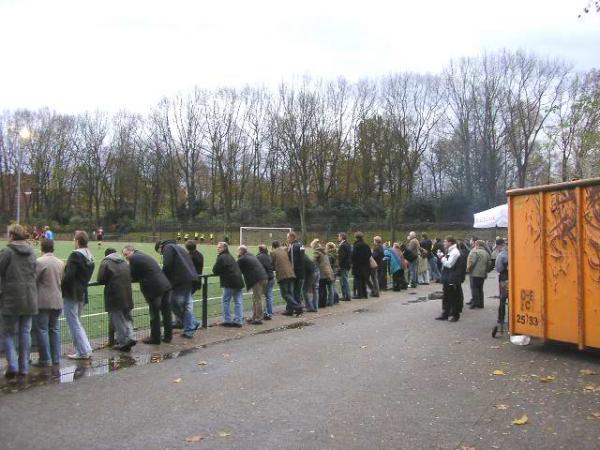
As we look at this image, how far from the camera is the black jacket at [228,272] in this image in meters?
12.2

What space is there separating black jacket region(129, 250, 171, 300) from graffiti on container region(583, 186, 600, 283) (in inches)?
260

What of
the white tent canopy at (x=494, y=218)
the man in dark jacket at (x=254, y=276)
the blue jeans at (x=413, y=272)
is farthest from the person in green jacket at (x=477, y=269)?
the white tent canopy at (x=494, y=218)

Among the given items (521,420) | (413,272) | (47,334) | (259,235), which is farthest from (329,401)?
(259,235)

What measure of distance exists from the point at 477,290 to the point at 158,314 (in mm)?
8443

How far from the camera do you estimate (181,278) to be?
10992 mm

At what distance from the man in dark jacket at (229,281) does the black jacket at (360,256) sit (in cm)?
568

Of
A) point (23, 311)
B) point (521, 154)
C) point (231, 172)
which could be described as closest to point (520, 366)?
point (23, 311)

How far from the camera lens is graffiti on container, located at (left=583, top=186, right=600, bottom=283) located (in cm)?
855

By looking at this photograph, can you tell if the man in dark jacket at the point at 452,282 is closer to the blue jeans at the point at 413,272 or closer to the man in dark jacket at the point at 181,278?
the man in dark jacket at the point at 181,278

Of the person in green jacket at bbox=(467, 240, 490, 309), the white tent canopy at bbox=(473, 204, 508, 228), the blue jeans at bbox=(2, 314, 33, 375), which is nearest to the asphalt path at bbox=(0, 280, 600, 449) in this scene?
the blue jeans at bbox=(2, 314, 33, 375)

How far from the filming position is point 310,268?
14.9 meters

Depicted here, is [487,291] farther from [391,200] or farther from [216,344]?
[391,200]

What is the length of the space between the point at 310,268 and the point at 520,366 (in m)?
7.02

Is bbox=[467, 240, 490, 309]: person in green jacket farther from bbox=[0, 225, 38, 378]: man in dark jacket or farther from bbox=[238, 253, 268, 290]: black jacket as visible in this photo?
bbox=[0, 225, 38, 378]: man in dark jacket
